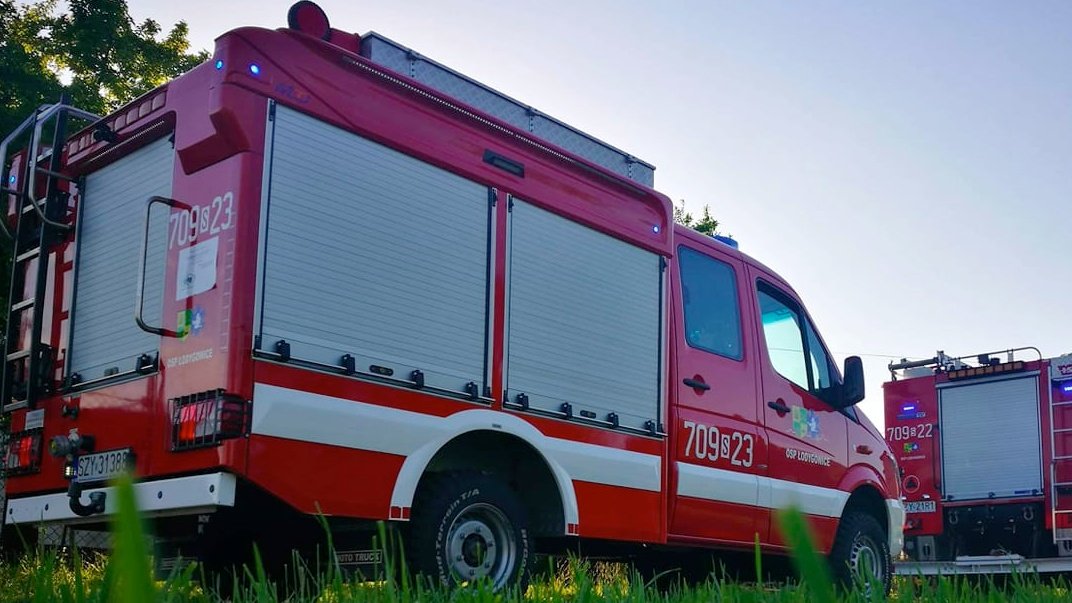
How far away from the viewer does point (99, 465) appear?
220 inches

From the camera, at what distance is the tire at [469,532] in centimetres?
554

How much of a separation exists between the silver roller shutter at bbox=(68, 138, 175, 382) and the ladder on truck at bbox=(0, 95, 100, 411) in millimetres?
215

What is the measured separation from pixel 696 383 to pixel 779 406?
36.1 inches

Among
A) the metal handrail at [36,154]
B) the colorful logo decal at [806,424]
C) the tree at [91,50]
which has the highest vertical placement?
the tree at [91,50]

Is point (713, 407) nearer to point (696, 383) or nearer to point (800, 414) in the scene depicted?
point (696, 383)

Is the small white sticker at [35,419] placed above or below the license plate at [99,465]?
above

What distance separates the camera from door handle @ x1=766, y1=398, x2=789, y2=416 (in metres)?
8.16

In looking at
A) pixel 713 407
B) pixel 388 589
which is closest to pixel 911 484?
pixel 713 407

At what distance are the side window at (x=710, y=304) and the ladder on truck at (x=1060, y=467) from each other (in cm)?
738

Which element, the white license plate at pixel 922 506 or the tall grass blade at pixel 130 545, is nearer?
the tall grass blade at pixel 130 545

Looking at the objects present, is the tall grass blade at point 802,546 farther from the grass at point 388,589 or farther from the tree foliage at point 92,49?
the tree foliage at point 92,49

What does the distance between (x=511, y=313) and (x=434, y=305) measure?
1.84 feet

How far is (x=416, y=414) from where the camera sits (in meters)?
5.64

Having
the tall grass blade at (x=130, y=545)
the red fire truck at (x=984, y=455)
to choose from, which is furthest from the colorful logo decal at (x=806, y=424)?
the tall grass blade at (x=130, y=545)
